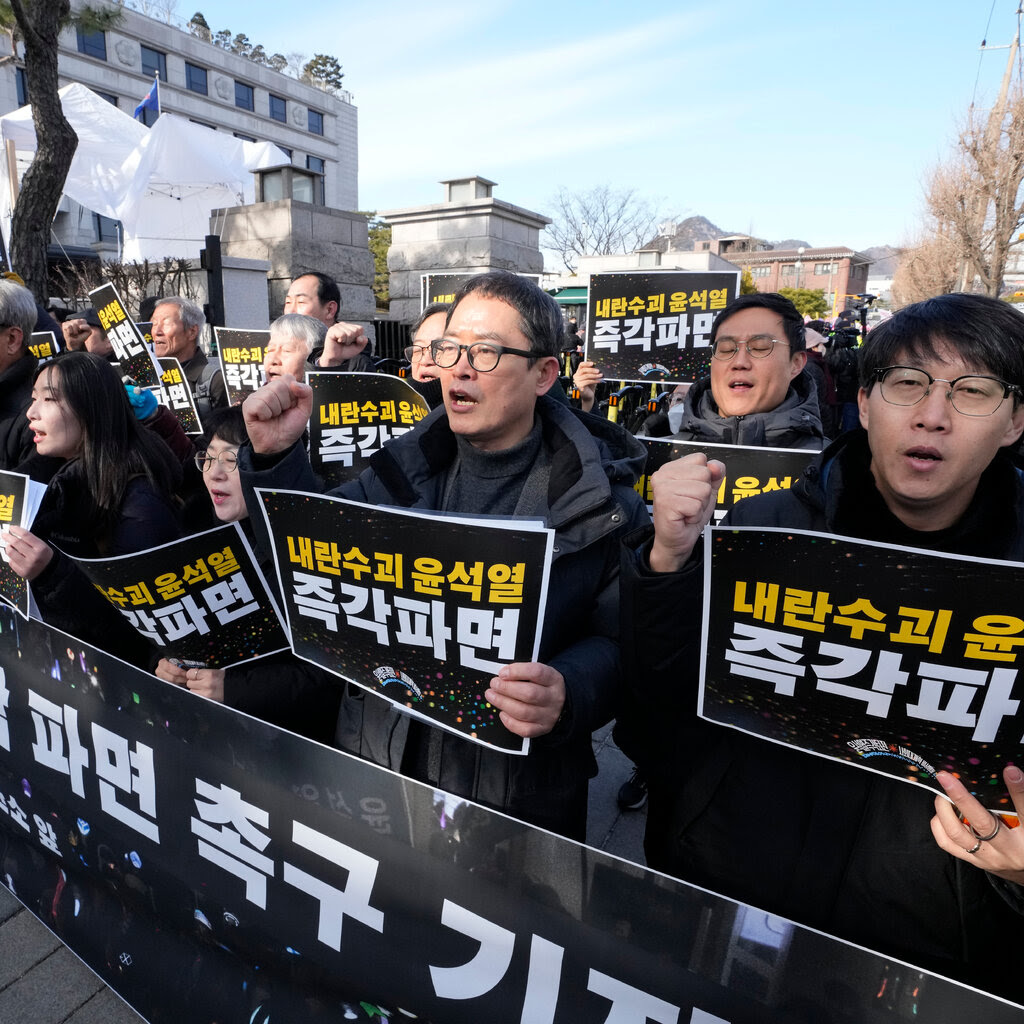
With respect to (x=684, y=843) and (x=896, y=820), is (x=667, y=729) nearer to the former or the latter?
(x=684, y=843)

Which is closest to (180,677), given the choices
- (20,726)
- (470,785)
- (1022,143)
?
(20,726)

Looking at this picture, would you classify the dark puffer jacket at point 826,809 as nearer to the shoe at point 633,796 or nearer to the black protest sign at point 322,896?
the black protest sign at point 322,896

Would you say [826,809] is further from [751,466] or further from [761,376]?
[761,376]

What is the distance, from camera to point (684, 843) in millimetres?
1496

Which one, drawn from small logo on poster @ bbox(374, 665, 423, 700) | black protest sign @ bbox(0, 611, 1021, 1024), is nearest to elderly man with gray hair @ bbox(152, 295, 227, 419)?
black protest sign @ bbox(0, 611, 1021, 1024)

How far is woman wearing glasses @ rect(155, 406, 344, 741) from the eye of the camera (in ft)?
6.26

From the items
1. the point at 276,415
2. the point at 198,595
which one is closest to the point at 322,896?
the point at 198,595

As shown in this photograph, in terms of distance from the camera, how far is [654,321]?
12.9 ft

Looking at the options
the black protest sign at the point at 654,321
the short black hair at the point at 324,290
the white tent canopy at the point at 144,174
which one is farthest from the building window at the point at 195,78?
the black protest sign at the point at 654,321

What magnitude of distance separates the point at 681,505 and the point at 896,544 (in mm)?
347

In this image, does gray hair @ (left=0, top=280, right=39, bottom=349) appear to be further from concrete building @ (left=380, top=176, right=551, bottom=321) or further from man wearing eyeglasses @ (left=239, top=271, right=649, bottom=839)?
concrete building @ (left=380, top=176, right=551, bottom=321)

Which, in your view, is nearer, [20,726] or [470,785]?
[470,785]

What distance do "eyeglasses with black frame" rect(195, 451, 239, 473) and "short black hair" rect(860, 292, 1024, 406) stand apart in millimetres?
1614

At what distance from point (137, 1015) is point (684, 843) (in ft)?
5.24
